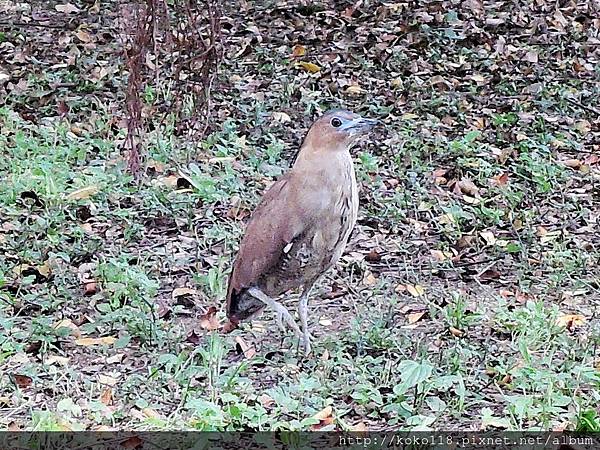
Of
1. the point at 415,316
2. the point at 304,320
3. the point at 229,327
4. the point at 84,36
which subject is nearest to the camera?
the point at 304,320

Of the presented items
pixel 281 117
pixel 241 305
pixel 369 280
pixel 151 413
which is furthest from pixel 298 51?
pixel 151 413

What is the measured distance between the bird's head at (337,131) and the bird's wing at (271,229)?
0.19 meters

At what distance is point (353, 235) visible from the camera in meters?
6.76

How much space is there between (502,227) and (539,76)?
3330mm

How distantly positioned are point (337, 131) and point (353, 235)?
1.91 m

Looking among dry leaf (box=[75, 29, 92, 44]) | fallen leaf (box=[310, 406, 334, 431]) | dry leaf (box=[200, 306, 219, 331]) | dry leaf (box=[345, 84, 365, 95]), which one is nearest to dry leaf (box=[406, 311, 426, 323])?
dry leaf (box=[200, 306, 219, 331])

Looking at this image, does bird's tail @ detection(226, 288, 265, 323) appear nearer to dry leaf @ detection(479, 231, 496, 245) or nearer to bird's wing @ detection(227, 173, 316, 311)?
bird's wing @ detection(227, 173, 316, 311)

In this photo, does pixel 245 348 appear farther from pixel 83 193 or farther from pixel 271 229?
pixel 83 193

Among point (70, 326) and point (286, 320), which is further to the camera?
point (70, 326)

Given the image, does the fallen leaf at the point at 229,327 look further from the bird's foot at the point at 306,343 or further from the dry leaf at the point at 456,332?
the dry leaf at the point at 456,332

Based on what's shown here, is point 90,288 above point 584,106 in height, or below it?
above

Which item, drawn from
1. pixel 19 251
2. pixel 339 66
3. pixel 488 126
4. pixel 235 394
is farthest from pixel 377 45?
pixel 235 394

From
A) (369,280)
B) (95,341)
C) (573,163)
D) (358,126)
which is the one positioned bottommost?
(573,163)

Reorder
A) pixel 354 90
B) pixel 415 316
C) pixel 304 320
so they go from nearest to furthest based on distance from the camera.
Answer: pixel 304 320, pixel 415 316, pixel 354 90
